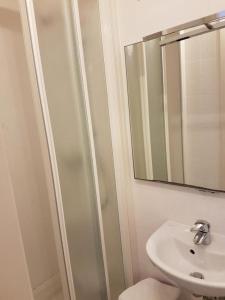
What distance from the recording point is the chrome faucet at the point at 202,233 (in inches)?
48.4

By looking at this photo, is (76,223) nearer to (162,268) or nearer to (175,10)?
(162,268)

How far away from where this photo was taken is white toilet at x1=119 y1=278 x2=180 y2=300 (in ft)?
4.66

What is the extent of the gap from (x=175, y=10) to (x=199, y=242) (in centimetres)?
114

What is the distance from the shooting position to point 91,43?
52.3 inches

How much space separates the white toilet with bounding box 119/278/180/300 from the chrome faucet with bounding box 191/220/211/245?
1.43ft

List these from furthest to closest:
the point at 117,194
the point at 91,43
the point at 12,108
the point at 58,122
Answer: the point at 12,108, the point at 117,194, the point at 91,43, the point at 58,122

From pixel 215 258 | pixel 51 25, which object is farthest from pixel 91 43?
pixel 215 258

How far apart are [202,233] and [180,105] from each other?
0.66 meters

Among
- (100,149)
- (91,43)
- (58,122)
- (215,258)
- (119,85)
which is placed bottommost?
(215,258)

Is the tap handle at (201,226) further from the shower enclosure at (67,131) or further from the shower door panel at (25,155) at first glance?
the shower door panel at (25,155)

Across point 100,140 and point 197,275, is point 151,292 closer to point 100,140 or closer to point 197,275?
point 197,275

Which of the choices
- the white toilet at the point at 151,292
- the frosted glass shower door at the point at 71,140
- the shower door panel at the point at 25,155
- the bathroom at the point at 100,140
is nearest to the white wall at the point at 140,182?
the bathroom at the point at 100,140

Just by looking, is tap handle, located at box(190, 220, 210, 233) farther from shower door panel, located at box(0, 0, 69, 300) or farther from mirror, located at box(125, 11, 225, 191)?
shower door panel, located at box(0, 0, 69, 300)

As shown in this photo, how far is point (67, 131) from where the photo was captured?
1.25 meters
